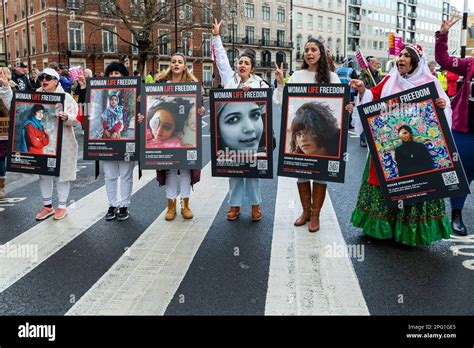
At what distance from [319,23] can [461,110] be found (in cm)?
8366

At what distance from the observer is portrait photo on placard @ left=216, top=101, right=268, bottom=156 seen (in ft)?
17.9

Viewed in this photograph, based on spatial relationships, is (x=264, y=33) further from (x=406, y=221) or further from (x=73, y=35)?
(x=406, y=221)

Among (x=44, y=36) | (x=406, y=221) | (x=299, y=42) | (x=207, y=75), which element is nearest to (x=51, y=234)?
(x=406, y=221)

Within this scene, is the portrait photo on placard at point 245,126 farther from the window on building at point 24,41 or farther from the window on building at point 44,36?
the window on building at point 24,41

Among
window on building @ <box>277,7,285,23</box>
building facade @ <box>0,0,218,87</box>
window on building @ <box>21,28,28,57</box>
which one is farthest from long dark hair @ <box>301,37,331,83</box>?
window on building @ <box>277,7,285,23</box>

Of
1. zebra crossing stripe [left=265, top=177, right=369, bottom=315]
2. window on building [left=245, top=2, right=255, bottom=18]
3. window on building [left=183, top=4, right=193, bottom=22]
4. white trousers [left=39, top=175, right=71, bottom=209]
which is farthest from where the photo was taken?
window on building [left=245, top=2, right=255, bottom=18]

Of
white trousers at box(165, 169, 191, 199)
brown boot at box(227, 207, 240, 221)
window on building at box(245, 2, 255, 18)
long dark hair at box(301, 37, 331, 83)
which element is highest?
window on building at box(245, 2, 255, 18)

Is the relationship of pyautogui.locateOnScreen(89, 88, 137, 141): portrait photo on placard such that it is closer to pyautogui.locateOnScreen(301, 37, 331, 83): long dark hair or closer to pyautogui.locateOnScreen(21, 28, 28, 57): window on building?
pyautogui.locateOnScreen(301, 37, 331, 83): long dark hair

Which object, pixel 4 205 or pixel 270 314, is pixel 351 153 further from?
pixel 270 314

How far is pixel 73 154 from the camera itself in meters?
6.02

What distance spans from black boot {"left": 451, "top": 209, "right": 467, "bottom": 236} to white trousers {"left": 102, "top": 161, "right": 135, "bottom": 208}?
387cm

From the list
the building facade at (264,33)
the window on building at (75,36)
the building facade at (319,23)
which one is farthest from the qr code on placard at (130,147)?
the building facade at (319,23)
